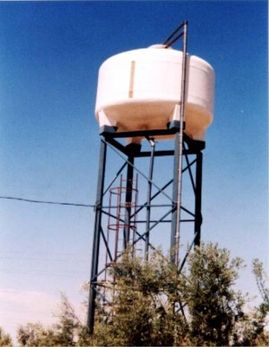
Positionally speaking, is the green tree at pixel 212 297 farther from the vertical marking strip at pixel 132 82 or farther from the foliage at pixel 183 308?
the vertical marking strip at pixel 132 82

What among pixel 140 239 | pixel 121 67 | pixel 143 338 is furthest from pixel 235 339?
pixel 121 67

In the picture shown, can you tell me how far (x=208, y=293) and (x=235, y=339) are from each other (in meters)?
1.30

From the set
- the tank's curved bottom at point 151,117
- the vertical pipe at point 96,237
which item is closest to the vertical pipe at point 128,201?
the vertical pipe at point 96,237

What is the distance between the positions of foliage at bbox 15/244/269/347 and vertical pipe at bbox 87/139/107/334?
1174 mm

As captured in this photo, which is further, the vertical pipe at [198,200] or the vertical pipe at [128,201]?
the vertical pipe at [128,201]

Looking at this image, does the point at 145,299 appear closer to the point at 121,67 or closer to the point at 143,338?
the point at 143,338

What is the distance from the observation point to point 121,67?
17.0 m

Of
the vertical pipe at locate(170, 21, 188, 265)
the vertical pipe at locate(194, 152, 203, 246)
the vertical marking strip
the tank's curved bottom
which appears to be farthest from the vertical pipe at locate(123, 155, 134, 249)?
the vertical marking strip

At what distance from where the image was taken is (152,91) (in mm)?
16234

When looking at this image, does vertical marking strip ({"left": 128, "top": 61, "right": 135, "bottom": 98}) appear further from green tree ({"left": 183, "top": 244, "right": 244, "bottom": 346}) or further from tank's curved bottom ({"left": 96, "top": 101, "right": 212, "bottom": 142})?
green tree ({"left": 183, "top": 244, "right": 244, "bottom": 346})

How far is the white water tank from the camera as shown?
16328mm

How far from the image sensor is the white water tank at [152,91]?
16.3m

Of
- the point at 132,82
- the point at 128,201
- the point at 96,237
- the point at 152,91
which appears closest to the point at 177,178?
the point at 152,91

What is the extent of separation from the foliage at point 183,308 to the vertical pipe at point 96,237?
1.17m
